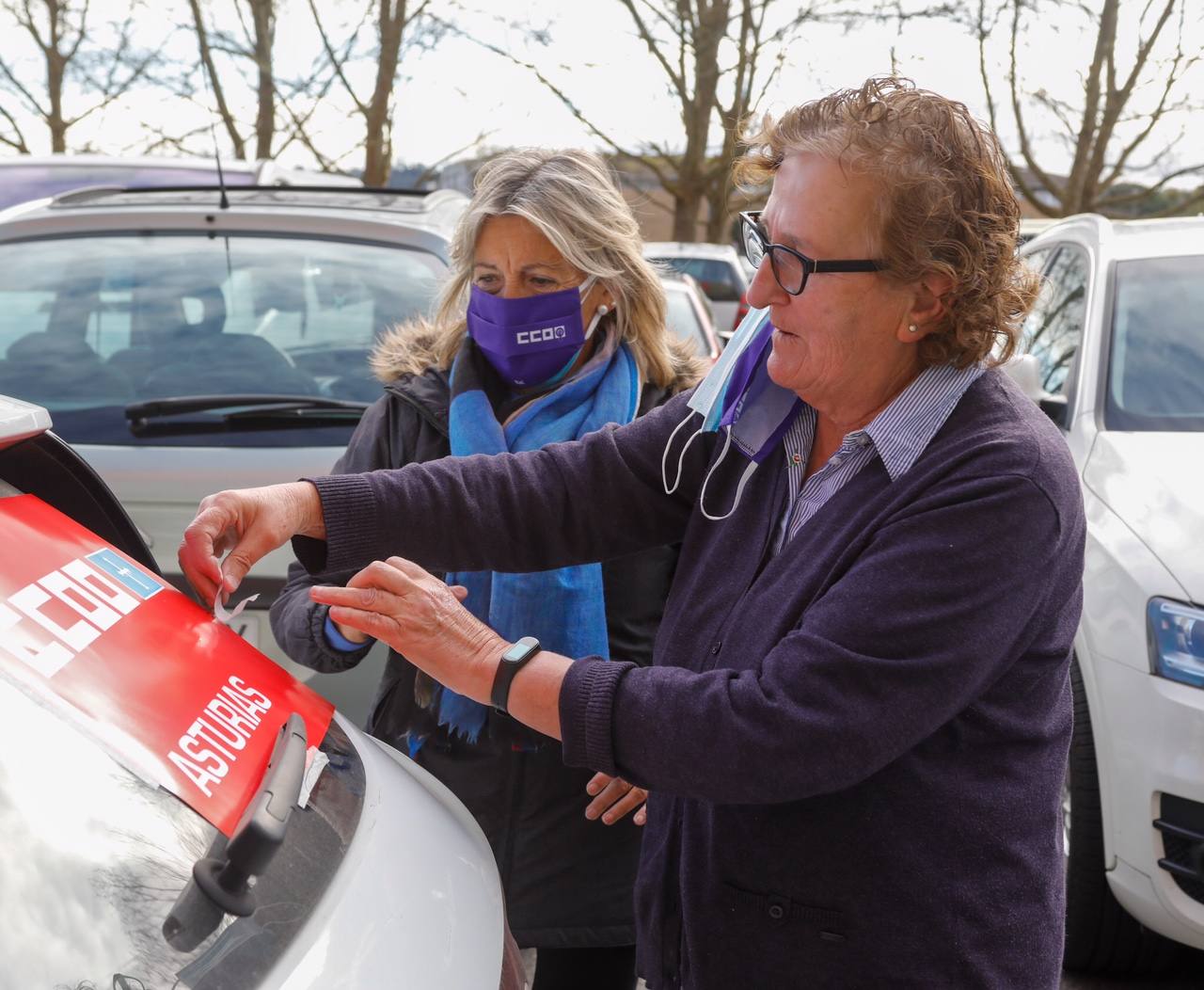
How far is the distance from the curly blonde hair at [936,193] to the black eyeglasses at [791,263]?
3 centimetres

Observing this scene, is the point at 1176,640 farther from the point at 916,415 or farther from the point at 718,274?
the point at 718,274

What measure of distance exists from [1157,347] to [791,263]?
2740mm

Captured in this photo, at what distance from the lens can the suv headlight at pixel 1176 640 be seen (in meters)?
2.86

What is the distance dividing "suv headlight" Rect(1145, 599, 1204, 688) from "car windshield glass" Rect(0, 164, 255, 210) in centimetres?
568

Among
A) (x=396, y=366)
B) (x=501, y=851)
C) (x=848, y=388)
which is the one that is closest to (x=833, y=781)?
(x=848, y=388)

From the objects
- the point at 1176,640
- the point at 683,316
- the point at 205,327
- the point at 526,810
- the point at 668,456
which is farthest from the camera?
the point at 683,316

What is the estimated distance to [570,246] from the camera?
7.89 feet

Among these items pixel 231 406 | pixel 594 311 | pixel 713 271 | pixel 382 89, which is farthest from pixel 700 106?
pixel 594 311

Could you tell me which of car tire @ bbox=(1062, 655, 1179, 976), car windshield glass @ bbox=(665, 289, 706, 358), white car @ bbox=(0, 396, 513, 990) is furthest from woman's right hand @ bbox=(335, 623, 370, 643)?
car windshield glass @ bbox=(665, 289, 706, 358)

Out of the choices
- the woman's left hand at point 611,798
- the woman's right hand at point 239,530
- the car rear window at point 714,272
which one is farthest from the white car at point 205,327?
the car rear window at point 714,272

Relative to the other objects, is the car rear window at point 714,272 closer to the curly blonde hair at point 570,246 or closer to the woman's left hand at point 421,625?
the curly blonde hair at point 570,246

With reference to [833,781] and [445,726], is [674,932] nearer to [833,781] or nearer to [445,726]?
[833,781]

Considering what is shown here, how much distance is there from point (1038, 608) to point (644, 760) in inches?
18.5

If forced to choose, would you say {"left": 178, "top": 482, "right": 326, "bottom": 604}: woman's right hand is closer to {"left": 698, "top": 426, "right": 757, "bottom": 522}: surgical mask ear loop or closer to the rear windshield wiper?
{"left": 698, "top": 426, "right": 757, "bottom": 522}: surgical mask ear loop
